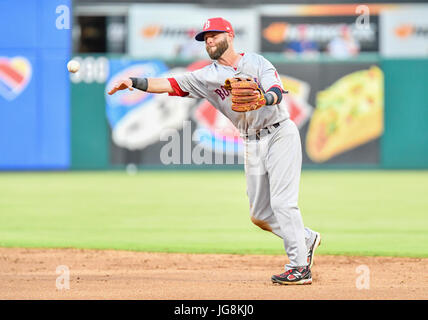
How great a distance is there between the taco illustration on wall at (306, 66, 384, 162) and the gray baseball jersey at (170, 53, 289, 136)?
35.4 ft

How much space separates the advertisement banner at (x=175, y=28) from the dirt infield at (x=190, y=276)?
15.8 metres

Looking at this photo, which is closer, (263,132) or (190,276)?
(263,132)

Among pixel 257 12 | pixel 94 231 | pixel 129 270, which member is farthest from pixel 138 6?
pixel 129 270

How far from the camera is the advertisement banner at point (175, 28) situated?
23.2 meters

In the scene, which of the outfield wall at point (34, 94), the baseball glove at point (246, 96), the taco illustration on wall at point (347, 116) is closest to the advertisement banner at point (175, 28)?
the outfield wall at point (34, 94)

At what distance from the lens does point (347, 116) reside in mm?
16688

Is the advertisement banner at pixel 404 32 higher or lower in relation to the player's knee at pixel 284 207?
higher

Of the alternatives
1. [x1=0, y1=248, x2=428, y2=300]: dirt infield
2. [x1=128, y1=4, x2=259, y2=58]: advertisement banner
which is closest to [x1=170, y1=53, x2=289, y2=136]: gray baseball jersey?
[x1=0, y1=248, x2=428, y2=300]: dirt infield

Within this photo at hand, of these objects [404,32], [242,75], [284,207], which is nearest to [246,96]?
[242,75]

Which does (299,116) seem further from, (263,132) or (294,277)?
(294,277)

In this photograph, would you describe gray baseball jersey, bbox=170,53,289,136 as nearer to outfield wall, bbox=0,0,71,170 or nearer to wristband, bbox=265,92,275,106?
Answer: wristband, bbox=265,92,275,106

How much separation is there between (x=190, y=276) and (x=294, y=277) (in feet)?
3.04

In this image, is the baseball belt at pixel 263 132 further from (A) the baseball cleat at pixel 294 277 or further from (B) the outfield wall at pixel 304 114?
(B) the outfield wall at pixel 304 114

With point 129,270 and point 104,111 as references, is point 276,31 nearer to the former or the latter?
point 104,111
